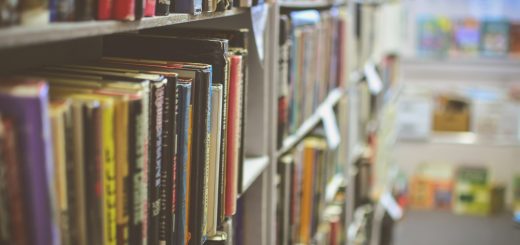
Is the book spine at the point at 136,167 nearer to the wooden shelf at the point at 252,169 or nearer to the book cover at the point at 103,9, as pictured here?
the book cover at the point at 103,9

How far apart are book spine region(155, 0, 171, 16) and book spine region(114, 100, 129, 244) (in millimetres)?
189

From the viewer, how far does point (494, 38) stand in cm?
521

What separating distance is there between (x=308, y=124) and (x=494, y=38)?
3.53 m

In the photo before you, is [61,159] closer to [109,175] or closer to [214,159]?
[109,175]

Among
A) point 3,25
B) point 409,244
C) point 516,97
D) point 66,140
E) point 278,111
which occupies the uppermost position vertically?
point 3,25

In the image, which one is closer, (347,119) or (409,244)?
(347,119)

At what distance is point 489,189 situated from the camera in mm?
4777

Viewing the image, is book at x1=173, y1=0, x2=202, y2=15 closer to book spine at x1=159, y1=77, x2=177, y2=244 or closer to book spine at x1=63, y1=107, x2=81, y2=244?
book spine at x1=159, y1=77, x2=177, y2=244

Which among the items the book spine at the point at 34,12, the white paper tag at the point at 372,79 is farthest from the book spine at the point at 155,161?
the white paper tag at the point at 372,79

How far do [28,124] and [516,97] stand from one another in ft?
15.6

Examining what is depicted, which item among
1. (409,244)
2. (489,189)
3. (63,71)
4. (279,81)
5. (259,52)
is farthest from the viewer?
(489,189)

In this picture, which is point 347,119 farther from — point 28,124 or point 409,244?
point 28,124

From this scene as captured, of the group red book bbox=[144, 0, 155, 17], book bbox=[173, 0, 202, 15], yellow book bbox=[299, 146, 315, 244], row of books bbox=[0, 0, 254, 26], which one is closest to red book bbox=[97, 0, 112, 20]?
row of books bbox=[0, 0, 254, 26]

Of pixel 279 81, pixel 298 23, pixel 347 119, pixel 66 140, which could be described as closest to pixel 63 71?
pixel 66 140
